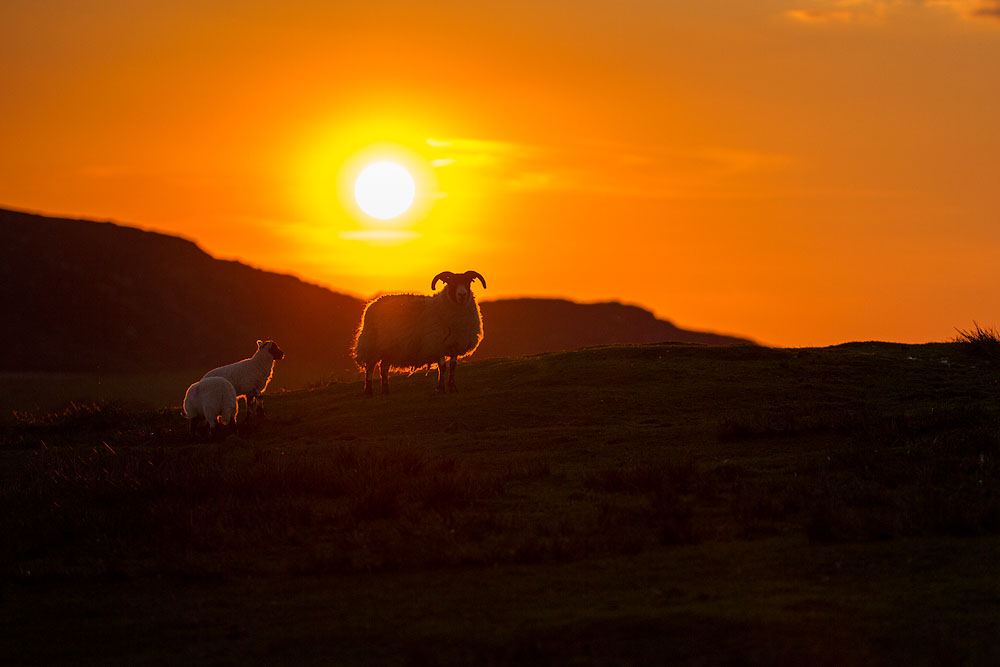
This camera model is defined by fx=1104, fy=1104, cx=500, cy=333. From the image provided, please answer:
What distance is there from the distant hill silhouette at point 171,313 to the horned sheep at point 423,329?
140 feet

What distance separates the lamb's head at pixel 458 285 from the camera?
26047mm

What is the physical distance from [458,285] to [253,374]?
5.31 meters

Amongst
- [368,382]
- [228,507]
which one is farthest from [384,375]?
[228,507]

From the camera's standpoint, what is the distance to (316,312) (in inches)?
3612

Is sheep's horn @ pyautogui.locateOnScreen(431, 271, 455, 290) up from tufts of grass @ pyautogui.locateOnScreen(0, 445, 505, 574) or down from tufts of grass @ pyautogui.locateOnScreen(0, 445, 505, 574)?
up

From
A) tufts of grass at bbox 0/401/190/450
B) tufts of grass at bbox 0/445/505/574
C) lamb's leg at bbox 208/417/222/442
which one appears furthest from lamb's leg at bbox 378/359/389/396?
tufts of grass at bbox 0/445/505/574

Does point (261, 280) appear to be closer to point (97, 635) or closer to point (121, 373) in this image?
point (121, 373)

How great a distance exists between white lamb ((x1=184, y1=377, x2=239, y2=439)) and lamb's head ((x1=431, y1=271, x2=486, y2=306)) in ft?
21.3

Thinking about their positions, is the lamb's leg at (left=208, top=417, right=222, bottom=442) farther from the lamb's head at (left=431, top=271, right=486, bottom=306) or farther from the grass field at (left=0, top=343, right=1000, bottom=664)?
the lamb's head at (left=431, top=271, right=486, bottom=306)

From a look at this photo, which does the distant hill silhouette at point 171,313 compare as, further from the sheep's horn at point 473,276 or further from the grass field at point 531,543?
the grass field at point 531,543

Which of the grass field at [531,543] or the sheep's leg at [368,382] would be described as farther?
the sheep's leg at [368,382]

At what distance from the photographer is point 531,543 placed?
10.6 metres

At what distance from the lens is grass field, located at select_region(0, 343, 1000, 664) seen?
26.0ft

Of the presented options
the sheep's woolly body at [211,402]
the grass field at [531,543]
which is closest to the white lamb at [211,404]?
the sheep's woolly body at [211,402]
